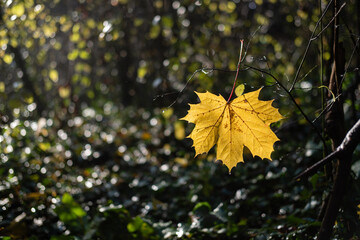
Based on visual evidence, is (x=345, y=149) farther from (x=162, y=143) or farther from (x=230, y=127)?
(x=162, y=143)

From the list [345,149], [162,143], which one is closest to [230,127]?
[345,149]

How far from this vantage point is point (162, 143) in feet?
11.9

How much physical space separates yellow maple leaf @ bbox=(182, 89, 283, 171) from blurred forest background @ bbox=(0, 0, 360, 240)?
118 millimetres

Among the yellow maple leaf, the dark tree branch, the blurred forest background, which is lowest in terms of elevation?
the dark tree branch

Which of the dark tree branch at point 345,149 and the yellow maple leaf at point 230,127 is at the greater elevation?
the yellow maple leaf at point 230,127

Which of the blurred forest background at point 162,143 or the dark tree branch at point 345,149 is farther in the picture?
the blurred forest background at point 162,143

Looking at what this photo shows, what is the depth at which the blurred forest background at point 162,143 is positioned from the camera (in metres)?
1.58

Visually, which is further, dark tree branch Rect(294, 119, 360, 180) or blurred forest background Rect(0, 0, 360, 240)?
blurred forest background Rect(0, 0, 360, 240)

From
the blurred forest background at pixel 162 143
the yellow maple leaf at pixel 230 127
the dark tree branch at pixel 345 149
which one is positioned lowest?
the dark tree branch at pixel 345 149

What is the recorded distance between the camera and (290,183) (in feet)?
6.64

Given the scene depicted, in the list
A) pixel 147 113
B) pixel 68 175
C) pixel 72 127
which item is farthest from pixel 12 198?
pixel 147 113

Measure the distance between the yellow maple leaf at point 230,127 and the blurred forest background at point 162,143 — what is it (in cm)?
12

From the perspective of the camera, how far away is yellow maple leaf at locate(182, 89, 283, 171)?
1.18 m

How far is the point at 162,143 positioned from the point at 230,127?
244cm
